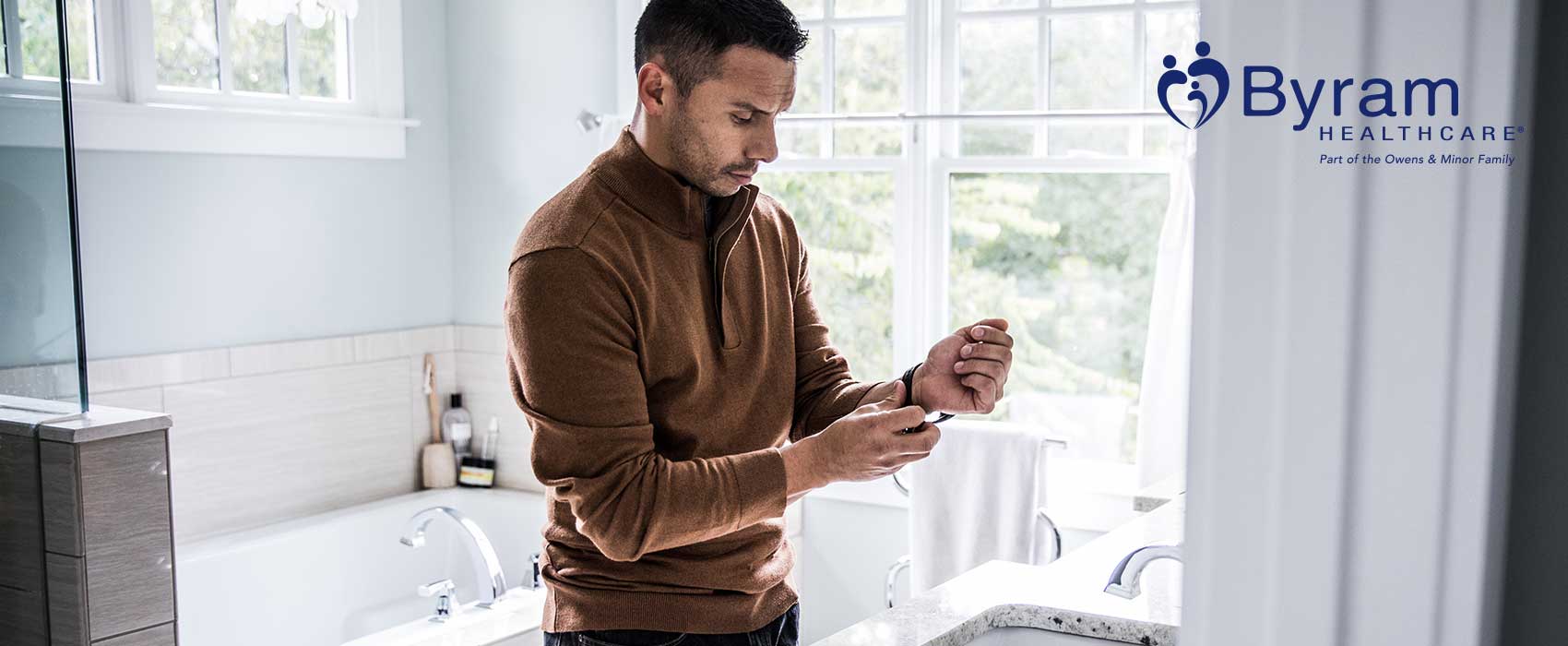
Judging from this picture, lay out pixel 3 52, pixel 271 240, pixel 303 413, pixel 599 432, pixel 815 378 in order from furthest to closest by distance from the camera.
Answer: pixel 303 413
pixel 271 240
pixel 3 52
pixel 815 378
pixel 599 432

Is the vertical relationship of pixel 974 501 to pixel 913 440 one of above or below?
below

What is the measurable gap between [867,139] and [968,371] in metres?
1.90

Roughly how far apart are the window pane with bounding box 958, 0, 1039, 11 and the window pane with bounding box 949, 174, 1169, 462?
39 cm

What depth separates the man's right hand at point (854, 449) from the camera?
1.25 metres

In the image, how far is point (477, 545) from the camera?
263 cm

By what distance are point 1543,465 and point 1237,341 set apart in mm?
190

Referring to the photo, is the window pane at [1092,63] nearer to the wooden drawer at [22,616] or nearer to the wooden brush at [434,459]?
the wooden brush at [434,459]

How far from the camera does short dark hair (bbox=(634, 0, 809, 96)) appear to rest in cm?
129

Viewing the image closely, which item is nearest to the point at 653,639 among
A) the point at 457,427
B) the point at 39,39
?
the point at 39,39

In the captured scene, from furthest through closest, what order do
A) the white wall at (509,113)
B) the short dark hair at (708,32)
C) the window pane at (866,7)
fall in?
1. the white wall at (509,113)
2. the window pane at (866,7)
3. the short dark hair at (708,32)

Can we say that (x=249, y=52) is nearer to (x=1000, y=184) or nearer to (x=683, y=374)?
(x=1000, y=184)

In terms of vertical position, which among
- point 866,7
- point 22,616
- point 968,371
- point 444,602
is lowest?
point 444,602

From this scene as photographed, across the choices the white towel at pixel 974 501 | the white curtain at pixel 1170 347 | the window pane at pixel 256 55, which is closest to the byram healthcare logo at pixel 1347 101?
the white curtain at pixel 1170 347

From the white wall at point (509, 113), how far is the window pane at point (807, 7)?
463 mm
